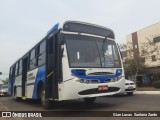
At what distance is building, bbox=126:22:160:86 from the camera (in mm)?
36219

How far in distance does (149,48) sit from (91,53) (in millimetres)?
30881

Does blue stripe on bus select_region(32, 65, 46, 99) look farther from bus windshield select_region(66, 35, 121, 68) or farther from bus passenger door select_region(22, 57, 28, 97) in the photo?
bus passenger door select_region(22, 57, 28, 97)

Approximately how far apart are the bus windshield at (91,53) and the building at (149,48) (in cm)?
2683

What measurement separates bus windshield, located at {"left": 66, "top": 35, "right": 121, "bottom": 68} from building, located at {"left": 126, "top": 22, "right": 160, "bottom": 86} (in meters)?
26.8

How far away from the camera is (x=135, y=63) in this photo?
114 feet

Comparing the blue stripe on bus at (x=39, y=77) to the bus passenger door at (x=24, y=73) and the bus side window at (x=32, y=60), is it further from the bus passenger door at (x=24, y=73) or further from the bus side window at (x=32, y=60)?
the bus passenger door at (x=24, y=73)

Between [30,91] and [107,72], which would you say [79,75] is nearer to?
[107,72]

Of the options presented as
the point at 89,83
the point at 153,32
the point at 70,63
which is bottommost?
the point at 89,83

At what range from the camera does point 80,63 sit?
8.43m

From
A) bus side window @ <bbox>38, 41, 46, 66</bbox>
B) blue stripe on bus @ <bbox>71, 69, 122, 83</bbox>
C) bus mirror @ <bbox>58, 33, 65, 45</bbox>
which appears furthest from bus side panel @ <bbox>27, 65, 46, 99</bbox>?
blue stripe on bus @ <bbox>71, 69, 122, 83</bbox>

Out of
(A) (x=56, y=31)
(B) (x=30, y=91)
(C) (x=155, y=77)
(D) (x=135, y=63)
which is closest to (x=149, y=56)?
(D) (x=135, y=63)

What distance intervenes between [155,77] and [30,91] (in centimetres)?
3100

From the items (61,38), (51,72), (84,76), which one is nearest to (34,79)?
(51,72)

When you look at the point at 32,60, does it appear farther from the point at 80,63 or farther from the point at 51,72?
the point at 80,63
